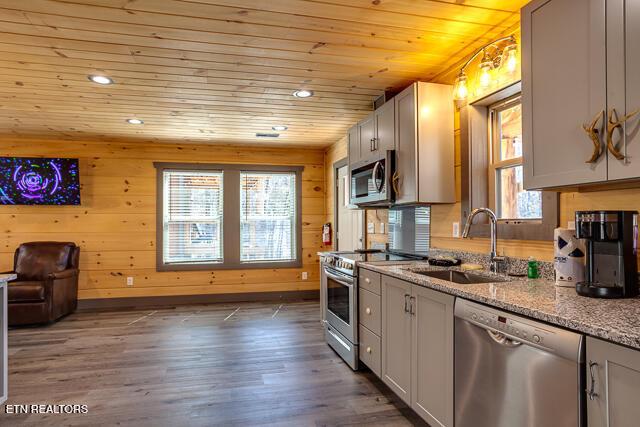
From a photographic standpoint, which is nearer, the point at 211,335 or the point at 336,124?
the point at 211,335

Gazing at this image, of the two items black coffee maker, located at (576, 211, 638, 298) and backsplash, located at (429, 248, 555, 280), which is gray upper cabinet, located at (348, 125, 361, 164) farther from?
black coffee maker, located at (576, 211, 638, 298)

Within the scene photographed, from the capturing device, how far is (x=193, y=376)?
303 centimetres

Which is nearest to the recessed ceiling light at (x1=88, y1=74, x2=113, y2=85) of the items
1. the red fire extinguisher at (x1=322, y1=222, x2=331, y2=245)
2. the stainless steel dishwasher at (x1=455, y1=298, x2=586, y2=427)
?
the stainless steel dishwasher at (x1=455, y1=298, x2=586, y2=427)

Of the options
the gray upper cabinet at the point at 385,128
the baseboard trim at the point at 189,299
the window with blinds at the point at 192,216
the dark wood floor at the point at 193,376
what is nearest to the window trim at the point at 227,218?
the window with blinds at the point at 192,216

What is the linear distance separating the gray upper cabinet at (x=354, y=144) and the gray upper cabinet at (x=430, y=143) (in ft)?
3.21

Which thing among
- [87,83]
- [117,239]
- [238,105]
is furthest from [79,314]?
[238,105]

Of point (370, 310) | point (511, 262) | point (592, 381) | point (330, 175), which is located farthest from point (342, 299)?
point (330, 175)

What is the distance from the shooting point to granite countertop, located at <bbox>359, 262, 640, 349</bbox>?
112cm

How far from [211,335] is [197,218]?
2.23 metres

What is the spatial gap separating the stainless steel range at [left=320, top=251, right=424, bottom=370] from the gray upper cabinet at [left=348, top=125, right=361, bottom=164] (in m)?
0.98

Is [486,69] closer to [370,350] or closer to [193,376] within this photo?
[370,350]

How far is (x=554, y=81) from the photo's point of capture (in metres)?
1.70

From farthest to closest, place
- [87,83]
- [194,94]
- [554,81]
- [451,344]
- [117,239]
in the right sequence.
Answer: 1. [117,239]
2. [194,94]
3. [87,83]
4. [451,344]
5. [554,81]

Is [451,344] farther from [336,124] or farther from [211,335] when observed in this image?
[336,124]
